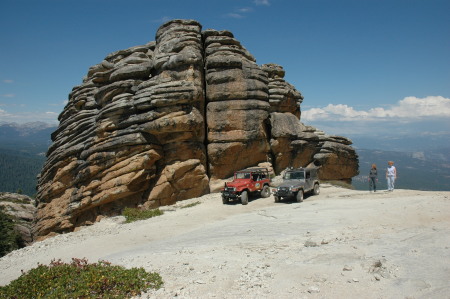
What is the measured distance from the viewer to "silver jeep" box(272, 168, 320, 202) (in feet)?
69.4

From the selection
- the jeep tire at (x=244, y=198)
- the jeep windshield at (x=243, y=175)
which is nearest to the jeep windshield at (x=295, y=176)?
the jeep windshield at (x=243, y=175)

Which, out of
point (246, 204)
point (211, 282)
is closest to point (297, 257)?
point (211, 282)

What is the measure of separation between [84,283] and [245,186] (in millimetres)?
14892

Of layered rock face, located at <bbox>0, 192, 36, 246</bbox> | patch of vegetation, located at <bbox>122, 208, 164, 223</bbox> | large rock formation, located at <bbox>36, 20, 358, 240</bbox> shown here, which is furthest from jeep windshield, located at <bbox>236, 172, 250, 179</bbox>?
layered rock face, located at <bbox>0, 192, 36, 246</bbox>

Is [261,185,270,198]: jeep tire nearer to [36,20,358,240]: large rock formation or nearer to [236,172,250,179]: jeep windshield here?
[236,172,250,179]: jeep windshield

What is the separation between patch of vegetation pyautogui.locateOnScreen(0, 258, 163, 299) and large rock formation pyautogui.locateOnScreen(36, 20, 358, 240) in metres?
15.1

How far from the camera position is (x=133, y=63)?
2955 centimetres

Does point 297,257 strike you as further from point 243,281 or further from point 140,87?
point 140,87

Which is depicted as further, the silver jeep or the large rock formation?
the large rock formation

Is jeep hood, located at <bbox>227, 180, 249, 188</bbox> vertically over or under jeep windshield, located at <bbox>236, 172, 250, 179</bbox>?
under

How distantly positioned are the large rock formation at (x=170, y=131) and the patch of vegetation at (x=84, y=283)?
1510 cm

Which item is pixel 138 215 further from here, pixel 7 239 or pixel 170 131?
pixel 7 239

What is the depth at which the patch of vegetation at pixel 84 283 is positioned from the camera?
809 cm

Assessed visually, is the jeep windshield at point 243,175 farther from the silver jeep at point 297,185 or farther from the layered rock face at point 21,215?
the layered rock face at point 21,215
